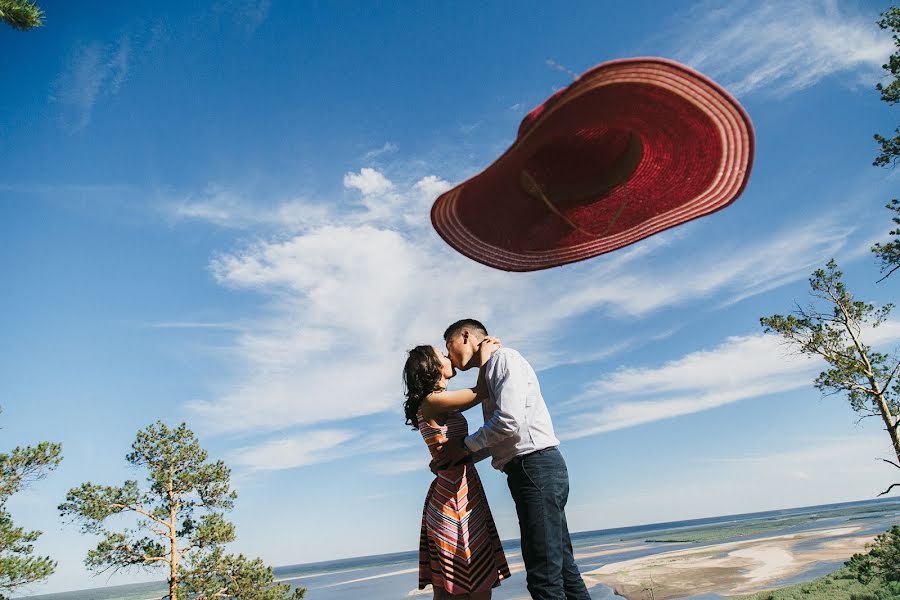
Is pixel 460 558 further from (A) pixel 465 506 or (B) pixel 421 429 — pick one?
(B) pixel 421 429

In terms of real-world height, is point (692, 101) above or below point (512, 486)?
above

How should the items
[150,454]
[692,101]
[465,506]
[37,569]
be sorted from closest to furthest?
[692,101], [465,506], [37,569], [150,454]

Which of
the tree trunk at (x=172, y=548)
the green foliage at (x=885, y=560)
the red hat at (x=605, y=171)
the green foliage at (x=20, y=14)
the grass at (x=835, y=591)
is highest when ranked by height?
the green foliage at (x=20, y=14)

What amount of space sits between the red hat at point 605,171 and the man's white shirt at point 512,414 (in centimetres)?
47

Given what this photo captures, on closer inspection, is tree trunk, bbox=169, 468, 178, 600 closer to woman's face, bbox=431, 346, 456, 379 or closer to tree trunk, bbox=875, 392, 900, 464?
woman's face, bbox=431, 346, 456, 379

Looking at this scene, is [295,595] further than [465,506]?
Yes

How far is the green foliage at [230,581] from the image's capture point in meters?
13.0

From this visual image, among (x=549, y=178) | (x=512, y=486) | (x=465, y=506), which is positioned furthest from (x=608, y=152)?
(x=465, y=506)

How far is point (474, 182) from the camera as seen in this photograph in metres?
2.21

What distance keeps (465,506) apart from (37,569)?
12.7 m

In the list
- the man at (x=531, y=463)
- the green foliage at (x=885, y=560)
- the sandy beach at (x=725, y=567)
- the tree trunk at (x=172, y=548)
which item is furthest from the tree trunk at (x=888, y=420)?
the tree trunk at (x=172, y=548)

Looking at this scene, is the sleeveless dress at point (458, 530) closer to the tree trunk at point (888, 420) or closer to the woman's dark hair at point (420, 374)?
the woman's dark hair at point (420, 374)

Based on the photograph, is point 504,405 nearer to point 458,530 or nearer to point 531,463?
point 531,463

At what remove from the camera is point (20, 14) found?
5.81 meters
